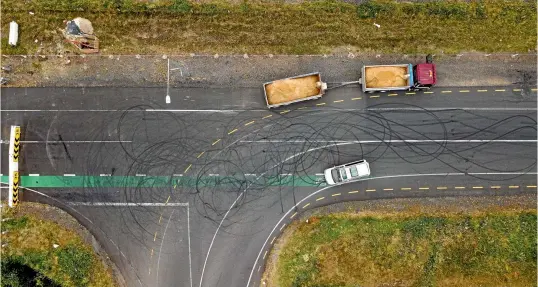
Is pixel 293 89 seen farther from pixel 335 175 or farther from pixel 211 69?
pixel 335 175

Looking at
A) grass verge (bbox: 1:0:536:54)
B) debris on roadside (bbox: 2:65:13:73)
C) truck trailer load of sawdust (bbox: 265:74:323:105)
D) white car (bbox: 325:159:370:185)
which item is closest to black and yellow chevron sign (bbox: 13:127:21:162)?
debris on roadside (bbox: 2:65:13:73)

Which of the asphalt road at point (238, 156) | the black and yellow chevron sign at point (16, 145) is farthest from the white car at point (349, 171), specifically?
the black and yellow chevron sign at point (16, 145)

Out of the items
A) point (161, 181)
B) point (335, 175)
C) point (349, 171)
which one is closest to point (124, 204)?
point (161, 181)

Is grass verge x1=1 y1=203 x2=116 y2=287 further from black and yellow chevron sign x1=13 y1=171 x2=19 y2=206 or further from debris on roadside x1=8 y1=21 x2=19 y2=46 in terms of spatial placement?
debris on roadside x1=8 y1=21 x2=19 y2=46

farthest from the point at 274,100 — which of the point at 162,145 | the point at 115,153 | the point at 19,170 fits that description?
the point at 19,170

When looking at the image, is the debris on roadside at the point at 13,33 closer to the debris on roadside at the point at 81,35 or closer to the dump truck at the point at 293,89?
the debris on roadside at the point at 81,35

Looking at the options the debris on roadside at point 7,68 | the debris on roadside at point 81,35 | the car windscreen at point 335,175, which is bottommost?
the car windscreen at point 335,175
